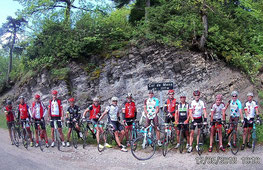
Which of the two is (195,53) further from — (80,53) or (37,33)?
(37,33)

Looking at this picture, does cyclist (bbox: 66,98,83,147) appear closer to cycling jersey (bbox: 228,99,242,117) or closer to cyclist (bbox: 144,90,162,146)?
cyclist (bbox: 144,90,162,146)

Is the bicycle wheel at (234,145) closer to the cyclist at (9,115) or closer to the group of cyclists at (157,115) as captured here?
the group of cyclists at (157,115)

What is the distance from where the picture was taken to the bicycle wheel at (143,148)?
7363 millimetres

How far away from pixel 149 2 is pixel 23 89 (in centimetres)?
1292

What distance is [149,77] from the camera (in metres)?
14.4

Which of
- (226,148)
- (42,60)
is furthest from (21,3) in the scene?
(226,148)

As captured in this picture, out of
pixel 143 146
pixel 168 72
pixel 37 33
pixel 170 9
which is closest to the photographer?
pixel 143 146

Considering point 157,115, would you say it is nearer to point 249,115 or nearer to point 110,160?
point 110,160

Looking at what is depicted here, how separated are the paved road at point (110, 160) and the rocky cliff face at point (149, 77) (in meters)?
5.96

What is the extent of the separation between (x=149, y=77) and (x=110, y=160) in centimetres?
793

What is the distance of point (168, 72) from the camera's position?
1424 cm

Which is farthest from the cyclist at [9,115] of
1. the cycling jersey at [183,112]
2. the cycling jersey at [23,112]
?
the cycling jersey at [183,112]

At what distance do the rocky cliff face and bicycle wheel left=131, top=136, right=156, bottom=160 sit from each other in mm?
5733

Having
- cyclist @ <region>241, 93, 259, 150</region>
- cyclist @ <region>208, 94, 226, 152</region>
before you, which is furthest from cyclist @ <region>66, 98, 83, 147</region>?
cyclist @ <region>241, 93, 259, 150</region>
